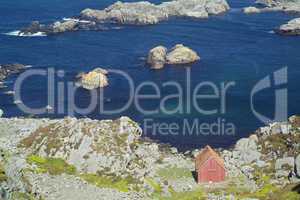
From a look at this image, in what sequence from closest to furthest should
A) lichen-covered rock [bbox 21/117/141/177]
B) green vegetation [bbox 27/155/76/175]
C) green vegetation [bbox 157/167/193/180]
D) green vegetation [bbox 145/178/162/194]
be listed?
green vegetation [bbox 145/178/162/194], green vegetation [bbox 27/155/76/175], lichen-covered rock [bbox 21/117/141/177], green vegetation [bbox 157/167/193/180]

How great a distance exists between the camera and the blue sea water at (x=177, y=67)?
4574 inches

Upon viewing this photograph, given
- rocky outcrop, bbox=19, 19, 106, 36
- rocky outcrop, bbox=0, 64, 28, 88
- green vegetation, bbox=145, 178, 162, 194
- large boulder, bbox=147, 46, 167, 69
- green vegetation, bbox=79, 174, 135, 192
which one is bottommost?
green vegetation, bbox=145, 178, 162, 194

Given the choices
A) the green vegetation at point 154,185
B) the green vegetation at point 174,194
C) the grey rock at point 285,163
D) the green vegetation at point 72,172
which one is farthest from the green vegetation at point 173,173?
the grey rock at point 285,163

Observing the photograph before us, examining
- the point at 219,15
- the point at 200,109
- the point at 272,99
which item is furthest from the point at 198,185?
the point at 219,15

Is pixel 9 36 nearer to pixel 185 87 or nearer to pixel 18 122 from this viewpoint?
pixel 185 87

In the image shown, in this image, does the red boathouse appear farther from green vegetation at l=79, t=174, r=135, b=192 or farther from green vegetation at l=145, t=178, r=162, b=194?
green vegetation at l=79, t=174, r=135, b=192

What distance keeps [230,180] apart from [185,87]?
5406 centimetres

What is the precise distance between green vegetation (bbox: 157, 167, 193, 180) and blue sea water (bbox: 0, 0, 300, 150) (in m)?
16.1

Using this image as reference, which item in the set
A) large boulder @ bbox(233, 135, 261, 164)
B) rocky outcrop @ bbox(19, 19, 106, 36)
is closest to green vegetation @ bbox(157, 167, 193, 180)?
large boulder @ bbox(233, 135, 261, 164)

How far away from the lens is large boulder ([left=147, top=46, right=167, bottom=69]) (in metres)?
148

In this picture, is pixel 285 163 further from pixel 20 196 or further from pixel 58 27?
pixel 58 27

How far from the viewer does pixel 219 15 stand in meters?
199

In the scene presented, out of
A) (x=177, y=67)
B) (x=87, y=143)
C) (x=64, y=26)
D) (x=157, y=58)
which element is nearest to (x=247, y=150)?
(x=87, y=143)

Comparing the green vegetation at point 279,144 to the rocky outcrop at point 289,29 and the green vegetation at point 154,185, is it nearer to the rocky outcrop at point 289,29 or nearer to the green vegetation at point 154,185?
the green vegetation at point 154,185
